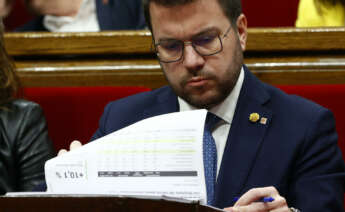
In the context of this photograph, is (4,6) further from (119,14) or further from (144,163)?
(144,163)

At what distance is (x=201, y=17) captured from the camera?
653 mm

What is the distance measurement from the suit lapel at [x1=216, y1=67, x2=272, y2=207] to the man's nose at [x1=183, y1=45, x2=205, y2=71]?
8 centimetres

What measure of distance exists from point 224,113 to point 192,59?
9 centimetres

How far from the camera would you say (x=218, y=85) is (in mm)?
657

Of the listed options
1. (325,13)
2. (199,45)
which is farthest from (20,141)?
(325,13)

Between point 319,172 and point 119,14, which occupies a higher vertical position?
point 119,14

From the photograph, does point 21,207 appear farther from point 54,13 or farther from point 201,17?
point 54,13

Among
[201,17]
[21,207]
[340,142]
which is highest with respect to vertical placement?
[201,17]

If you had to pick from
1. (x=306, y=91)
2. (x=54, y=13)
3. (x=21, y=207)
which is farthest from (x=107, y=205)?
(x=54, y=13)

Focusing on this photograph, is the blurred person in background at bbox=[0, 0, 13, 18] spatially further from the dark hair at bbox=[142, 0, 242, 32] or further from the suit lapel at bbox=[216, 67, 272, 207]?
the suit lapel at bbox=[216, 67, 272, 207]

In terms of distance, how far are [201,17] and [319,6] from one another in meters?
0.42

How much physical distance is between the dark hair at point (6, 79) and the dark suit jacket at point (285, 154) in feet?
1.19

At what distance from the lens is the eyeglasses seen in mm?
650

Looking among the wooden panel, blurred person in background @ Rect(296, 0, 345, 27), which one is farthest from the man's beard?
blurred person in background @ Rect(296, 0, 345, 27)
